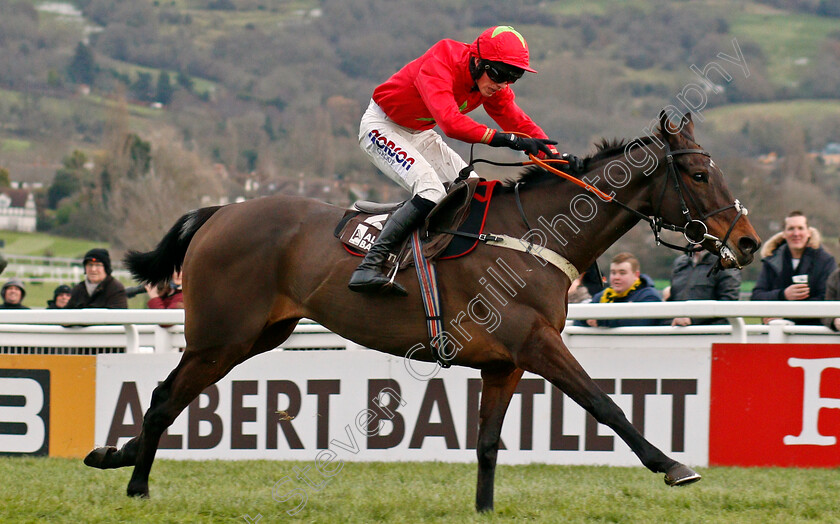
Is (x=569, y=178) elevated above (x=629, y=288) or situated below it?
above

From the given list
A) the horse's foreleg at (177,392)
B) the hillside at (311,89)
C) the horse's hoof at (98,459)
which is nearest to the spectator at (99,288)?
the horse's hoof at (98,459)

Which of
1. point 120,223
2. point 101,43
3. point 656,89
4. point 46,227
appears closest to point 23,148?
point 46,227

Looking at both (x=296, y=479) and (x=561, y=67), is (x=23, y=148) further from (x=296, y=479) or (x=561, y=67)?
(x=296, y=479)

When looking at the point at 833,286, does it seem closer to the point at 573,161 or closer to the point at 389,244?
the point at 573,161

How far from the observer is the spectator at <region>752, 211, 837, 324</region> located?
6.72m

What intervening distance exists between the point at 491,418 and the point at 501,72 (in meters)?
1.76

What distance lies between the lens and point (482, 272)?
4676mm

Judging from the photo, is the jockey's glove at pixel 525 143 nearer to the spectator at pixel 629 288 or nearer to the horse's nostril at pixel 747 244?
the horse's nostril at pixel 747 244

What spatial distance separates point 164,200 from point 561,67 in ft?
104

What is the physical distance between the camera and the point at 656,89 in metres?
69.8

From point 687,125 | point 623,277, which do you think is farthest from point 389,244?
point 623,277

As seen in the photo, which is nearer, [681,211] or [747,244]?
[747,244]

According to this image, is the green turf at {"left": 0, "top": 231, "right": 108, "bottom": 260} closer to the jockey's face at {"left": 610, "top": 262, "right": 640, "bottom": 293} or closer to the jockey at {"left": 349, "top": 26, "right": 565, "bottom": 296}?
the jockey's face at {"left": 610, "top": 262, "right": 640, "bottom": 293}

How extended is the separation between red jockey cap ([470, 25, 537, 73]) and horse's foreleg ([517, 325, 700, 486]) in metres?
1.32
